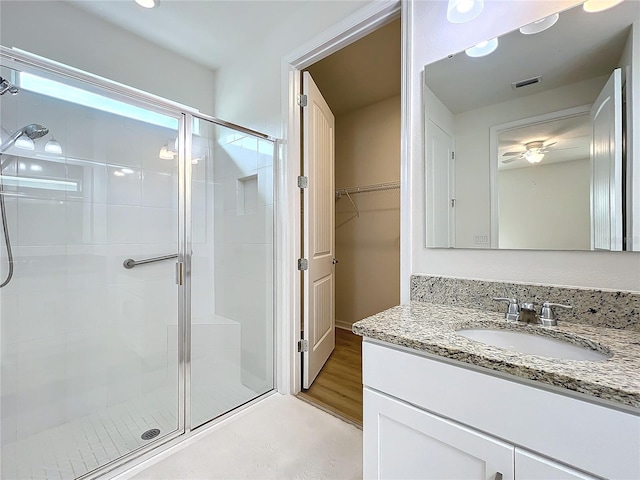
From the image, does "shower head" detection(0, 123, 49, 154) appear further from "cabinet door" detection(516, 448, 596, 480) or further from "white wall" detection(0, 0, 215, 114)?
"cabinet door" detection(516, 448, 596, 480)

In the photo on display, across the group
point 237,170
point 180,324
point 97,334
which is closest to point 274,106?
point 237,170

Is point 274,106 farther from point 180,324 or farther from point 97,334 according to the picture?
point 97,334

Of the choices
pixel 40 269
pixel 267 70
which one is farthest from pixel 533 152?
pixel 40 269

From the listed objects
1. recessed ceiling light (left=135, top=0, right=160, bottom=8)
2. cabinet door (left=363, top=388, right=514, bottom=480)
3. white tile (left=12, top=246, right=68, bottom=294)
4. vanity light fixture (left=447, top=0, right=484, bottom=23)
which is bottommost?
cabinet door (left=363, top=388, right=514, bottom=480)

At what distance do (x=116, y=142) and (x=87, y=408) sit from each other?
1.63 m

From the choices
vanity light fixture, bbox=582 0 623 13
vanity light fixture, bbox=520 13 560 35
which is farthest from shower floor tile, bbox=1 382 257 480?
vanity light fixture, bbox=582 0 623 13

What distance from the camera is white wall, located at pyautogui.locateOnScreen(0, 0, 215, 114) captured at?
5.90ft

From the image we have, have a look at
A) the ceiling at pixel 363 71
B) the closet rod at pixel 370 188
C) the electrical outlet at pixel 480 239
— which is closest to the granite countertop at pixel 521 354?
the electrical outlet at pixel 480 239

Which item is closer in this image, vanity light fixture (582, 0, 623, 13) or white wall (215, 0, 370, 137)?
vanity light fixture (582, 0, 623, 13)

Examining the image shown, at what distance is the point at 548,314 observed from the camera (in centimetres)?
98

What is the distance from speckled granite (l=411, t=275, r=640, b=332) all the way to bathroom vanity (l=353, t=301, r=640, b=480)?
4cm

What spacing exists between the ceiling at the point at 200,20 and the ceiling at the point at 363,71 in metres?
0.54

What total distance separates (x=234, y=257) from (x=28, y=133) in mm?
Answer: 1303

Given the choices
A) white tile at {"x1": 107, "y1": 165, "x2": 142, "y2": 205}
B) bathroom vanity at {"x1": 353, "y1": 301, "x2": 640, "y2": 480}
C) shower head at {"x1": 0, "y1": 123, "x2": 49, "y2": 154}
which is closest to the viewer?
bathroom vanity at {"x1": 353, "y1": 301, "x2": 640, "y2": 480}
